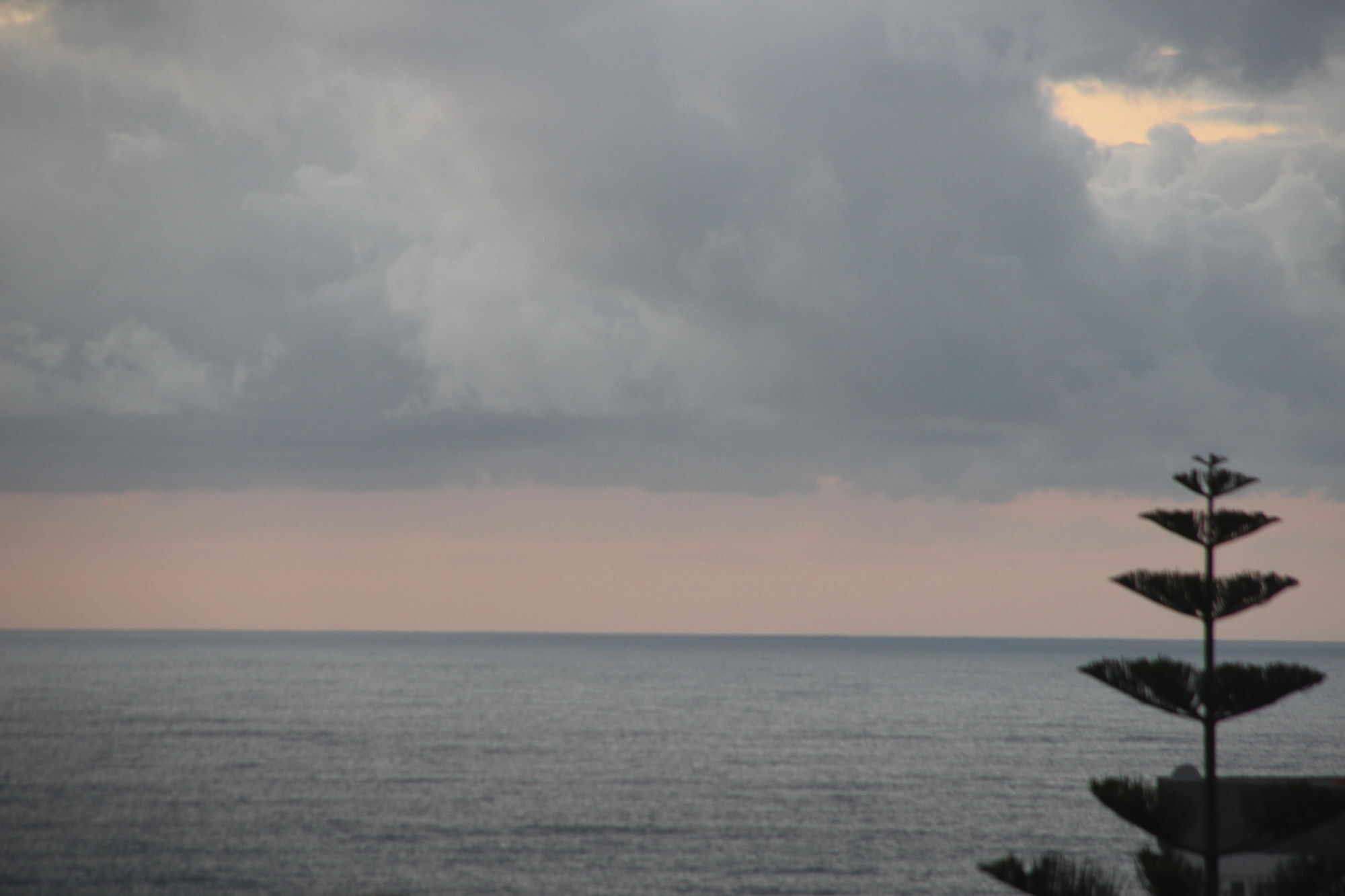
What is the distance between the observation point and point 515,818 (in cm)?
6269

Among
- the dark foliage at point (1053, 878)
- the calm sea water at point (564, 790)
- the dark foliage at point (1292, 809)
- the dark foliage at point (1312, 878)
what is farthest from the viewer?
the calm sea water at point (564, 790)

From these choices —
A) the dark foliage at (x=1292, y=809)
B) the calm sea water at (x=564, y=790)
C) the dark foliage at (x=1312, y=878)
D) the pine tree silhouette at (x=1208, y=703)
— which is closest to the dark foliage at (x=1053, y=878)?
the pine tree silhouette at (x=1208, y=703)

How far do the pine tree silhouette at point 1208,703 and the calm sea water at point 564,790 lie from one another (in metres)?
35.0

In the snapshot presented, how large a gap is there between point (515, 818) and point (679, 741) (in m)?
35.9

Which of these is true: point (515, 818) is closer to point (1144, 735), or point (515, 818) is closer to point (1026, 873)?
point (1026, 873)

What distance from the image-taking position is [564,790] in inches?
2798

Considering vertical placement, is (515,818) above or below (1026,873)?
below

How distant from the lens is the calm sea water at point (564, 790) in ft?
167

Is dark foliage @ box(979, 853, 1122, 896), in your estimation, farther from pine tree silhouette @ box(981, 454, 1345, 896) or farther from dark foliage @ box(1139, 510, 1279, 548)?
dark foliage @ box(1139, 510, 1279, 548)

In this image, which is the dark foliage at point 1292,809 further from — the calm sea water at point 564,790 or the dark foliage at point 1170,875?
the calm sea water at point 564,790

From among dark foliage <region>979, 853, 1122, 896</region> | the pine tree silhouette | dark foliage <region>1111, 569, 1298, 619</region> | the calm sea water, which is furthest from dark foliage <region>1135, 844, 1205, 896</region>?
the calm sea water

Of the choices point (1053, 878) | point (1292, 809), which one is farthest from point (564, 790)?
point (1292, 809)

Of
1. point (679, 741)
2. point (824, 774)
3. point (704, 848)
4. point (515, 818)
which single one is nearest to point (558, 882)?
point (704, 848)

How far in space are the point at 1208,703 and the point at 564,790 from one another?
200ft
